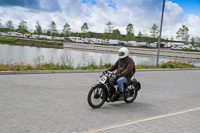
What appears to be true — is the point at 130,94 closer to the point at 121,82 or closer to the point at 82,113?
the point at 121,82

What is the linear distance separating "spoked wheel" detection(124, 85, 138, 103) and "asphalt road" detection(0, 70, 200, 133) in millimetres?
171

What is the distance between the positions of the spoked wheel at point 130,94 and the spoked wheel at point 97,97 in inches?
37.4

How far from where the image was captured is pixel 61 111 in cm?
601

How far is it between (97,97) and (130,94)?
137 centimetres

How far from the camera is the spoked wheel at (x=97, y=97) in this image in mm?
6342

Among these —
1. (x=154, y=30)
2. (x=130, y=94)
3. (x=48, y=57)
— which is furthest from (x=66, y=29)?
(x=130, y=94)

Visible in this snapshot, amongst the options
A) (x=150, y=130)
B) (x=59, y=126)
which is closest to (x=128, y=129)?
(x=150, y=130)

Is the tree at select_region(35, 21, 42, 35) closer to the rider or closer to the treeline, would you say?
the treeline

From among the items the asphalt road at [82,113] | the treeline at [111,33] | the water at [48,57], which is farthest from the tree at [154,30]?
the asphalt road at [82,113]

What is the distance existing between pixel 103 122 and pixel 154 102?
301 centimetres

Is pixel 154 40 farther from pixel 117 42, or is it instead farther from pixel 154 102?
pixel 154 102

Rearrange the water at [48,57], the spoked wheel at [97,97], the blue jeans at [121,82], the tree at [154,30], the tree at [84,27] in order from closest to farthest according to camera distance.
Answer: the spoked wheel at [97,97]
the blue jeans at [121,82]
the water at [48,57]
the tree at [154,30]
the tree at [84,27]

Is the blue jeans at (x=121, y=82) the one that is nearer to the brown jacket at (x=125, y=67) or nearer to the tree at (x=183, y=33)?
the brown jacket at (x=125, y=67)

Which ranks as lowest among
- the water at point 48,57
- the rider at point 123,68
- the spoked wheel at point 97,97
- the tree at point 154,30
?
the spoked wheel at point 97,97
